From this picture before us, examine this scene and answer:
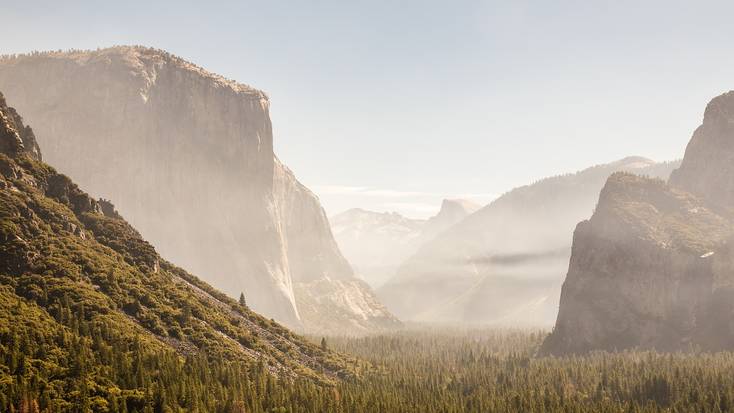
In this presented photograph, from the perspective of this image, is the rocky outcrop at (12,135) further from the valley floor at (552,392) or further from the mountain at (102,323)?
the valley floor at (552,392)

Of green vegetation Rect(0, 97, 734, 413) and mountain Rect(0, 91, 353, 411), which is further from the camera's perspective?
green vegetation Rect(0, 97, 734, 413)

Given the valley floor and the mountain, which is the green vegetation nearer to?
the mountain

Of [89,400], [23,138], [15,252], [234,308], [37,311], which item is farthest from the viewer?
[234,308]

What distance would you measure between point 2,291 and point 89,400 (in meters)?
31.4

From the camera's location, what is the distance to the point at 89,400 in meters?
93.3

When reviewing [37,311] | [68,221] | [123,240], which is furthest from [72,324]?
[123,240]

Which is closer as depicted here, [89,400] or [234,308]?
[89,400]

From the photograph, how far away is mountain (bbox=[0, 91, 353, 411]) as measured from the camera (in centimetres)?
9756

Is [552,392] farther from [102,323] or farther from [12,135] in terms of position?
[12,135]

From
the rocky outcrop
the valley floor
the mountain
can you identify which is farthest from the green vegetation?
the valley floor

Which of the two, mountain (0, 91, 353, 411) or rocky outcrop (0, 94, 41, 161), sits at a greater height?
rocky outcrop (0, 94, 41, 161)

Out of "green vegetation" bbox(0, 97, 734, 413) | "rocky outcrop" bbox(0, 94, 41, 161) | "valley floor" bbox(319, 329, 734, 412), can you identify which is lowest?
"valley floor" bbox(319, 329, 734, 412)

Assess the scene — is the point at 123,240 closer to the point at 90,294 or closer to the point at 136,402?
the point at 90,294

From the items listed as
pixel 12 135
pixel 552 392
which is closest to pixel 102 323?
pixel 12 135
